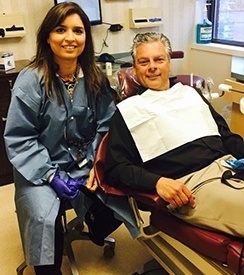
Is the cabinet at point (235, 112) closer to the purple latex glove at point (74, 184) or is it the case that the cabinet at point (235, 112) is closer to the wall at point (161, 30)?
the wall at point (161, 30)

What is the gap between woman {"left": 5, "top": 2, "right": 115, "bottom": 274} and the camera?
1489mm

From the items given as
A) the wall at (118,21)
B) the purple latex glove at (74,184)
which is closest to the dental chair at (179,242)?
the purple latex glove at (74,184)

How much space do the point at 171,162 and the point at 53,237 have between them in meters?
0.59

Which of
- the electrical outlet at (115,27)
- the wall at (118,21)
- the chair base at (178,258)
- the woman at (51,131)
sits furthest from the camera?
the electrical outlet at (115,27)

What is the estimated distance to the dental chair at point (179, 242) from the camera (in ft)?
3.99

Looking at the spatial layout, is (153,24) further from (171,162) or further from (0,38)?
(171,162)

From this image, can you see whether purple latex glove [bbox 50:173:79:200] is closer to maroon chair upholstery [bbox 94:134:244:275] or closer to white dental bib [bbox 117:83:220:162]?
maroon chair upholstery [bbox 94:134:244:275]

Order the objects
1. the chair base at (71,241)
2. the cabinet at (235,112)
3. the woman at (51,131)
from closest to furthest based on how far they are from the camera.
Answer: the woman at (51,131) → the chair base at (71,241) → the cabinet at (235,112)

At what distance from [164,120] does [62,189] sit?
0.54m

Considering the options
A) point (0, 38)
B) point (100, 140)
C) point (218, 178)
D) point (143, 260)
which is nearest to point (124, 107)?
point (100, 140)

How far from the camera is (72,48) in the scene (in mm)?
1592

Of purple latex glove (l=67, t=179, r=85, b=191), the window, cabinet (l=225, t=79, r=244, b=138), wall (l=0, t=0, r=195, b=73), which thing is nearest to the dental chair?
purple latex glove (l=67, t=179, r=85, b=191)

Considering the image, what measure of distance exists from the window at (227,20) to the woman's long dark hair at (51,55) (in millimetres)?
1907

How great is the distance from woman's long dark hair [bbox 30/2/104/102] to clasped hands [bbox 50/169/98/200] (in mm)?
370
